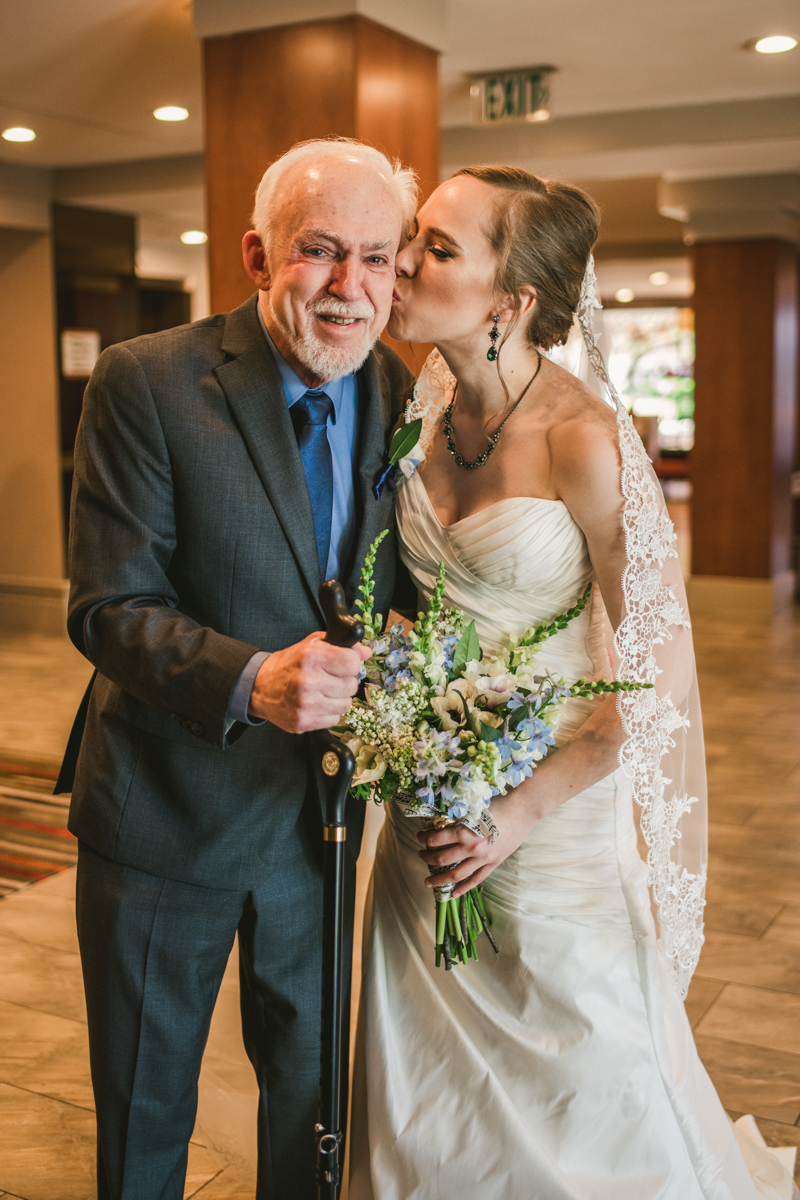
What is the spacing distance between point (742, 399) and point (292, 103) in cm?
651

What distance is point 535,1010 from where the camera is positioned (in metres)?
2.10

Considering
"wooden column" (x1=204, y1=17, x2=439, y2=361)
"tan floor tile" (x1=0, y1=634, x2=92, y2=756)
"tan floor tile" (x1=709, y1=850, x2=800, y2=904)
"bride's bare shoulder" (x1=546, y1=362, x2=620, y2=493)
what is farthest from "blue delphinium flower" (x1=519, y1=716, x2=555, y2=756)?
"tan floor tile" (x1=0, y1=634, x2=92, y2=756)

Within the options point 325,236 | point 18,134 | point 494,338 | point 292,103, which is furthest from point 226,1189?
point 18,134

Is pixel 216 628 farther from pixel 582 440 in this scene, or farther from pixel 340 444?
pixel 582 440

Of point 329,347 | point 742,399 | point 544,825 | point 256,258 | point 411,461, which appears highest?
point 742,399

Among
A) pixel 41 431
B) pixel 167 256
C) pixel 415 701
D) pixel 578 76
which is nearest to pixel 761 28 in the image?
pixel 578 76

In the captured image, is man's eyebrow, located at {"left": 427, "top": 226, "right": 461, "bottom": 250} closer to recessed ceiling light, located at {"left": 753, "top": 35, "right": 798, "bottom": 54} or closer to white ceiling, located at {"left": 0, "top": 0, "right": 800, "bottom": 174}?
white ceiling, located at {"left": 0, "top": 0, "right": 800, "bottom": 174}

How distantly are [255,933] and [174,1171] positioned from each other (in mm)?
491

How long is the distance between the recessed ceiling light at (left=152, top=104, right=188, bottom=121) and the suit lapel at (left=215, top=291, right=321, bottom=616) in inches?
229

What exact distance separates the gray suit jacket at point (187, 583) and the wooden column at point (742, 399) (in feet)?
28.8

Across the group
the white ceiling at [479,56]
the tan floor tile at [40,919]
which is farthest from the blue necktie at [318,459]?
the white ceiling at [479,56]

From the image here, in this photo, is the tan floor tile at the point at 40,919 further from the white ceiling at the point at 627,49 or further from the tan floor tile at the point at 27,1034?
the white ceiling at the point at 627,49

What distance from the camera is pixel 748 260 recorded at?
9977 mm

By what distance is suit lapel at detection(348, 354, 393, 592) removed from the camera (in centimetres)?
200
